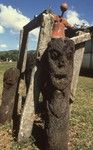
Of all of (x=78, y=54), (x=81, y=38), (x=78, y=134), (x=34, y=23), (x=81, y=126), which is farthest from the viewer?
(x=81, y=126)

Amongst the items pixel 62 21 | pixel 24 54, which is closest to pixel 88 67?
pixel 24 54

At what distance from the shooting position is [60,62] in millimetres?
7461

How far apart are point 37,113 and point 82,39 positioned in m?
3.16

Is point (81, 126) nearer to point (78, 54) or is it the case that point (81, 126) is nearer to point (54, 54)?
point (78, 54)

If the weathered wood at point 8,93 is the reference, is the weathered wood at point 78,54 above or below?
above

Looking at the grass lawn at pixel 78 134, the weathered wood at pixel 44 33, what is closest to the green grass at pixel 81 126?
the grass lawn at pixel 78 134

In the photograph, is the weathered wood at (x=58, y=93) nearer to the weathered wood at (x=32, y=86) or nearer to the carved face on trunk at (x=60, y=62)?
the carved face on trunk at (x=60, y=62)

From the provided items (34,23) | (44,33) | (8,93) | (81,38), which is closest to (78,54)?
(81,38)

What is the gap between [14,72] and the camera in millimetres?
9656

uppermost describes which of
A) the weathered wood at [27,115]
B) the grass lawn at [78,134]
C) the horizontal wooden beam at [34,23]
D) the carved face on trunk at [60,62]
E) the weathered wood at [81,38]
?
the horizontal wooden beam at [34,23]

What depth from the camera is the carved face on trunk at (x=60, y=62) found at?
24.4 feet

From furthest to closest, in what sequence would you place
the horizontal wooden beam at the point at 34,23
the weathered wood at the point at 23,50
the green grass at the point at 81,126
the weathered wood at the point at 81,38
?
the weathered wood at the point at 23,50
the horizontal wooden beam at the point at 34,23
the green grass at the point at 81,126
the weathered wood at the point at 81,38

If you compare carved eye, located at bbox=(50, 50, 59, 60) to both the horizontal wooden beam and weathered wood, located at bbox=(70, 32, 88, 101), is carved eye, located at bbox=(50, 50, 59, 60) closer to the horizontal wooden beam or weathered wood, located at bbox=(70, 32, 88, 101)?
weathered wood, located at bbox=(70, 32, 88, 101)

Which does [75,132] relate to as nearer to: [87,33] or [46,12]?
[87,33]
